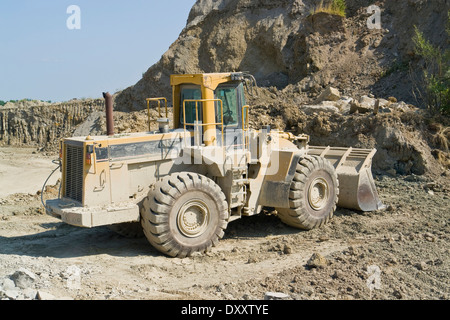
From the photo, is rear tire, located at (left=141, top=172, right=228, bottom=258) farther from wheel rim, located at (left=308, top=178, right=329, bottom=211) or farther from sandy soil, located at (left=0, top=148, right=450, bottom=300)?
wheel rim, located at (left=308, top=178, right=329, bottom=211)

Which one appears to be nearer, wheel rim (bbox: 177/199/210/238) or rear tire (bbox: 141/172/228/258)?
rear tire (bbox: 141/172/228/258)

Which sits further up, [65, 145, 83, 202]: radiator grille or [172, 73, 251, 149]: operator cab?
[172, 73, 251, 149]: operator cab

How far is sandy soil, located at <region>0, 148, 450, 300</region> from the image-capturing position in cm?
633

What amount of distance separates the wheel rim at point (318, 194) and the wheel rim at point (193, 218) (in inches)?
83.1

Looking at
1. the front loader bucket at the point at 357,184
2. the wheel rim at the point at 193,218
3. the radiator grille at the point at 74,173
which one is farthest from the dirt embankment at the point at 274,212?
the radiator grille at the point at 74,173

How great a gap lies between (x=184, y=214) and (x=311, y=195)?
99.0 inches

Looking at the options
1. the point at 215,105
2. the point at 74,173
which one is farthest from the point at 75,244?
the point at 215,105

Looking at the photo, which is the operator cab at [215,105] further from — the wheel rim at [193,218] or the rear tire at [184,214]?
the wheel rim at [193,218]

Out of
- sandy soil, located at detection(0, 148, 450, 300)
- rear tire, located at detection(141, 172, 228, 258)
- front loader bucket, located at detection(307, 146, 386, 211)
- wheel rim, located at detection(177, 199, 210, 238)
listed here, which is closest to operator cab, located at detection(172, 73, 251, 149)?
rear tire, located at detection(141, 172, 228, 258)

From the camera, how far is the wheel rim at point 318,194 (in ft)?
29.7

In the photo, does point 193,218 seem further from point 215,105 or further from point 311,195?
point 311,195

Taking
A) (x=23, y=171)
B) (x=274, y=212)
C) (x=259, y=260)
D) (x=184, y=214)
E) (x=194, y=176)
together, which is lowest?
(x=259, y=260)

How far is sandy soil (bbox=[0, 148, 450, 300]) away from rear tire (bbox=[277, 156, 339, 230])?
208mm

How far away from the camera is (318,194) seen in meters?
9.27
